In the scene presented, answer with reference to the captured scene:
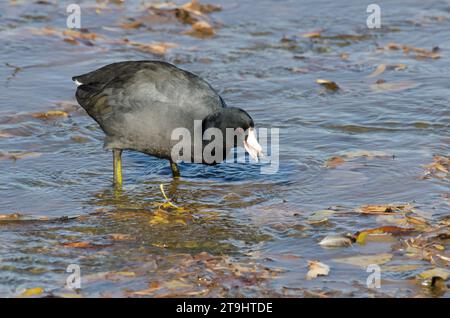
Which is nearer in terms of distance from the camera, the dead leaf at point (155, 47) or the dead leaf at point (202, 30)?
the dead leaf at point (155, 47)

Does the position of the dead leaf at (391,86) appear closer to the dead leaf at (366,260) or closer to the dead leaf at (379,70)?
the dead leaf at (379,70)

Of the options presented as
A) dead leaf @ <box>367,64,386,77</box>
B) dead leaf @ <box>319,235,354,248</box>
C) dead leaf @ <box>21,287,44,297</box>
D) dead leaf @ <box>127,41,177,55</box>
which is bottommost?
dead leaf @ <box>21,287,44,297</box>

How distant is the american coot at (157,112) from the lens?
6.68 meters

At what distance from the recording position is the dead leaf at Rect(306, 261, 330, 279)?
5484 mm

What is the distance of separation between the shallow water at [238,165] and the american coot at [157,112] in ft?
1.49

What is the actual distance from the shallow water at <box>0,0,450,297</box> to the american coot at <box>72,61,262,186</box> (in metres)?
0.45

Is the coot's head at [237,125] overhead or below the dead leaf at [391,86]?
overhead

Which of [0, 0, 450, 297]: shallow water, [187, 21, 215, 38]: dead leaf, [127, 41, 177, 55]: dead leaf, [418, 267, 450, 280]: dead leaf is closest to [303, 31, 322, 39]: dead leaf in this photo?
[0, 0, 450, 297]: shallow water

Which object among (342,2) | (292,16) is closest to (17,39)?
(292,16)

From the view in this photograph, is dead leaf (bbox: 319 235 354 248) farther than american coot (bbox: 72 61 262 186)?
No

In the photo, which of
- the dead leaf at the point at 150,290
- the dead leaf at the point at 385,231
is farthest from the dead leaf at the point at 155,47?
the dead leaf at the point at 150,290

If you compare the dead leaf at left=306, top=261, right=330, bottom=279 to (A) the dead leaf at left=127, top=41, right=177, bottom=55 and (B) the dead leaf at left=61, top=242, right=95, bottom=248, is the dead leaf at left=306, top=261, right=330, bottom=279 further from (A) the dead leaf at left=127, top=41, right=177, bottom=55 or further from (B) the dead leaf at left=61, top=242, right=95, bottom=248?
(A) the dead leaf at left=127, top=41, right=177, bottom=55

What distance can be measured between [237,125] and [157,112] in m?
0.64

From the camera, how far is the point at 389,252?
5.85 m
